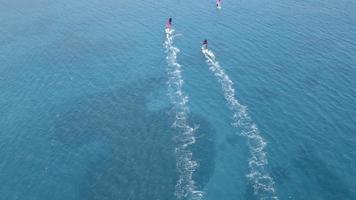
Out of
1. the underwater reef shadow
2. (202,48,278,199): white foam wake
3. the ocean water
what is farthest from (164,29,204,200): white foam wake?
(202,48,278,199): white foam wake

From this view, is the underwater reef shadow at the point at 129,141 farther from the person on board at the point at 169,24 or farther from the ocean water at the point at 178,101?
the person on board at the point at 169,24

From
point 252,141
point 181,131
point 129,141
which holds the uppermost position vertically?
point 252,141

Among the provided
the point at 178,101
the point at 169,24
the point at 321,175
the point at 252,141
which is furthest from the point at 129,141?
the point at 169,24

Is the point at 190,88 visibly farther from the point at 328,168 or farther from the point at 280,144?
the point at 328,168

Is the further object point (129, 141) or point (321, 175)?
point (129, 141)

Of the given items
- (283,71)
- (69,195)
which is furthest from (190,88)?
(69,195)

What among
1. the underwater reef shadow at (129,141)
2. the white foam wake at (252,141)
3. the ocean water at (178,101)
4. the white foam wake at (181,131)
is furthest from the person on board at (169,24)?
the underwater reef shadow at (129,141)

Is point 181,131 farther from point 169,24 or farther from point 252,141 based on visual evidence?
point 169,24
